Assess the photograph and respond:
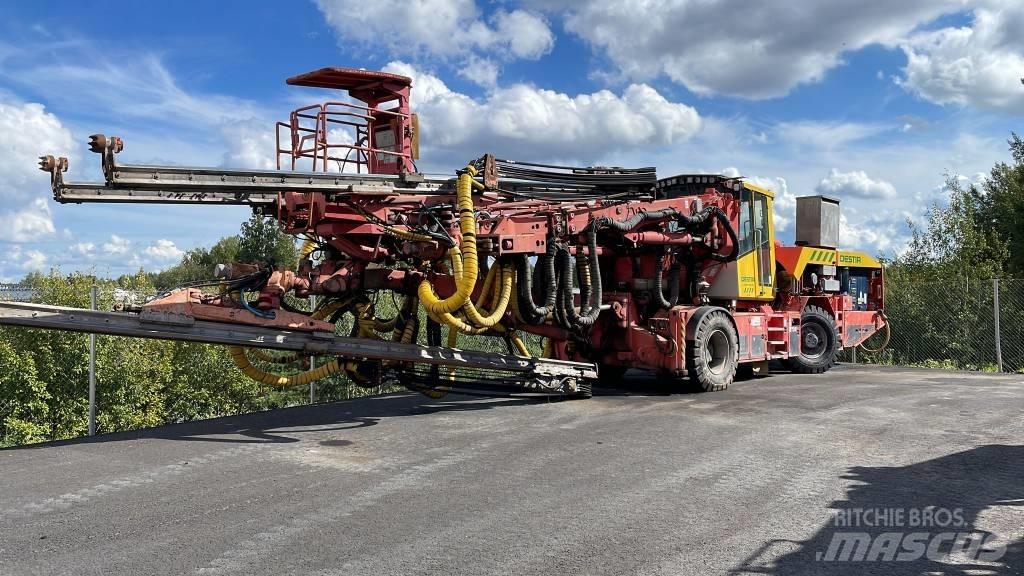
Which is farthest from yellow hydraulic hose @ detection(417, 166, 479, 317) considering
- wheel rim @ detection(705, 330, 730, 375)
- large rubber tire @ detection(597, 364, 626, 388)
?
large rubber tire @ detection(597, 364, 626, 388)

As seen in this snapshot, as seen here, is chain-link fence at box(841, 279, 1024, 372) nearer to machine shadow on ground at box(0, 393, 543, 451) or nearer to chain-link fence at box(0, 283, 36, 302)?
machine shadow on ground at box(0, 393, 543, 451)

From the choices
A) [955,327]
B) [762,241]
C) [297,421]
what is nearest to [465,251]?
[297,421]

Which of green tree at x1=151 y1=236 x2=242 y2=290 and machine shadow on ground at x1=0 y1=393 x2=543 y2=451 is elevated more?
green tree at x1=151 y1=236 x2=242 y2=290

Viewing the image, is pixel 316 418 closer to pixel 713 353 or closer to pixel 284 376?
pixel 284 376

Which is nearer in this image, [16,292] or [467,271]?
[467,271]

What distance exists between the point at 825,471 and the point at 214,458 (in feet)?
18.7

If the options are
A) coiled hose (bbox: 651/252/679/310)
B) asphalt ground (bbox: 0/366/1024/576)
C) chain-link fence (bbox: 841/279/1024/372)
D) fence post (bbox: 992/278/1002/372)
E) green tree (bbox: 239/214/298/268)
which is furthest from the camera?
green tree (bbox: 239/214/298/268)

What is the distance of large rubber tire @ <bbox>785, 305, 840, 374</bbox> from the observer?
15.0m

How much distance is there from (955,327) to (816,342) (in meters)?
5.71

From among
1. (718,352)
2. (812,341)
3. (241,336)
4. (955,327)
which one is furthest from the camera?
(955,327)

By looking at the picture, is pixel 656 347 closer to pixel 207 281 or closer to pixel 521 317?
pixel 521 317

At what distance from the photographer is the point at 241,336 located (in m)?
8.04

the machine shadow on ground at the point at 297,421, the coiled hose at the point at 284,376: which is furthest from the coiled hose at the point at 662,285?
the coiled hose at the point at 284,376

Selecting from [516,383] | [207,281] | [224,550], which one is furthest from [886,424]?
[207,281]
